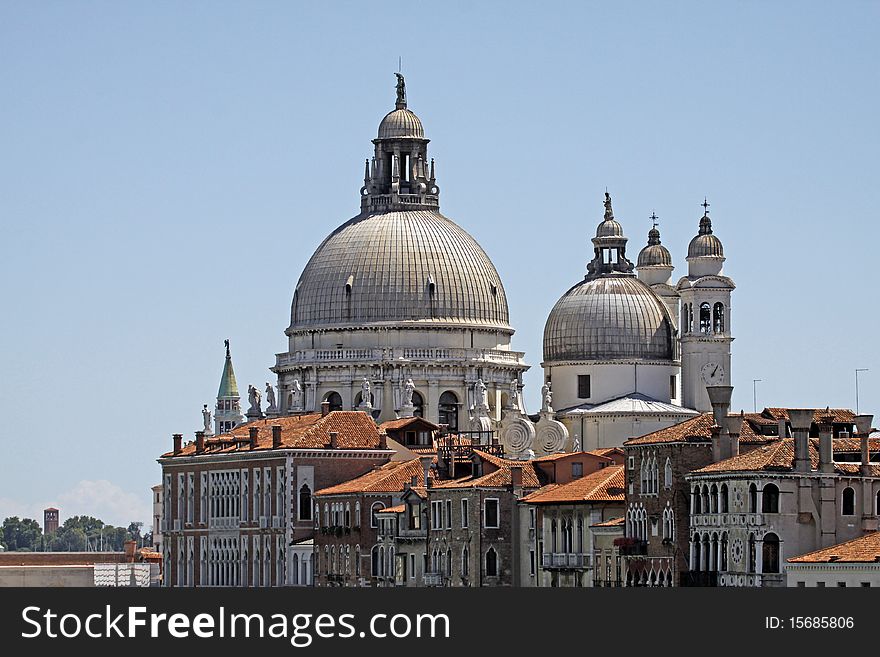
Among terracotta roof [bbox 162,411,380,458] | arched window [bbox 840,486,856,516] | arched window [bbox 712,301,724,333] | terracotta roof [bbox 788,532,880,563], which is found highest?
arched window [bbox 712,301,724,333]

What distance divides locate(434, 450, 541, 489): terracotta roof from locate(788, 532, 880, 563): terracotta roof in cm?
2023

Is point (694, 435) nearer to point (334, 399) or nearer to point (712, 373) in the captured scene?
point (712, 373)

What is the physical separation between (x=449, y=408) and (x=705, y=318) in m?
13.9

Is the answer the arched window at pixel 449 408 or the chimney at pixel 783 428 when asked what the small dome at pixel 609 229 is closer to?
the arched window at pixel 449 408

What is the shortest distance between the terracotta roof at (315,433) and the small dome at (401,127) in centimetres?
1533

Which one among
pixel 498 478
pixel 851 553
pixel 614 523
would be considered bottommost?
pixel 851 553

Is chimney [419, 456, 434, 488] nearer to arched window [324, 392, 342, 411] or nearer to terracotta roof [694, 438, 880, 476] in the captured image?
terracotta roof [694, 438, 880, 476]

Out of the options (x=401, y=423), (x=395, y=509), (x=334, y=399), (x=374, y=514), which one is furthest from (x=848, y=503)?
(x=334, y=399)

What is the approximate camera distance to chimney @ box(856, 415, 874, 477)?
374 ft

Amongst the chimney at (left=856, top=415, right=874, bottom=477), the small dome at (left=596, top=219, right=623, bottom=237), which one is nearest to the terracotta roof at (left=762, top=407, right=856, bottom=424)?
the chimney at (left=856, top=415, right=874, bottom=477)

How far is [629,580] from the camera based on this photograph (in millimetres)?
118062

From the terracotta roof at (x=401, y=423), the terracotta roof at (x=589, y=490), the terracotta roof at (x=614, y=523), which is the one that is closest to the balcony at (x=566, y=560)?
the terracotta roof at (x=614, y=523)

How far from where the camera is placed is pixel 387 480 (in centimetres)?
13900

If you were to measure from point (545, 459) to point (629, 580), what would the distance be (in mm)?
15123
